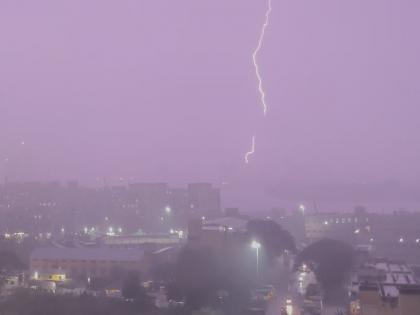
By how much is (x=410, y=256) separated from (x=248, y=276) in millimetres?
→ 6794

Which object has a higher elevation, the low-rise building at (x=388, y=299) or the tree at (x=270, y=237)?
the tree at (x=270, y=237)

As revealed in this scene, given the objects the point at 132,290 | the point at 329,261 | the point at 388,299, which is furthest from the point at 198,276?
the point at 388,299

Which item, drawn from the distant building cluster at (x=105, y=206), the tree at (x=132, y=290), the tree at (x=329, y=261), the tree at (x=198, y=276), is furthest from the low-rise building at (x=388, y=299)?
the distant building cluster at (x=105, y=206)

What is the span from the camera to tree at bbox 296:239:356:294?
1037cm

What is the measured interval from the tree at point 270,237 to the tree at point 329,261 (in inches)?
29.3

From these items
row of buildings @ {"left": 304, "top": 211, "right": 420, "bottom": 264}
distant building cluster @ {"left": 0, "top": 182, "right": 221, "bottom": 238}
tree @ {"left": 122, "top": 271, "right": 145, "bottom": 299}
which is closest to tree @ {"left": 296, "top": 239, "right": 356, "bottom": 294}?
tree @ {"left": 122, "top": 271, "right": 145, "bottom": 299}

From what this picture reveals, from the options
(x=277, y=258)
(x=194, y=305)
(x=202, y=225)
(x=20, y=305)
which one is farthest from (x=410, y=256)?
(x=20, y=305)

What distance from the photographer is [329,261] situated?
11531mm

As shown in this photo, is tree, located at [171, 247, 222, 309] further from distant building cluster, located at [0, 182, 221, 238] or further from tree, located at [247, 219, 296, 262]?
distant building cluster, located at [0, 182, 221, 238]

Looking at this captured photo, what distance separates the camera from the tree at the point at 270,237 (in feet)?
46.7

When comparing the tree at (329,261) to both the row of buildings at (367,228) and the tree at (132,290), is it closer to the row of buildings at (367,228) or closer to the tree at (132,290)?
the tree at (132,290)

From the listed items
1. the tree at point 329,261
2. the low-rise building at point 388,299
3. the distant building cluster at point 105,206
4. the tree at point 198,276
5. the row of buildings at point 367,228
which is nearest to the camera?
the low-rise building at point 388,299

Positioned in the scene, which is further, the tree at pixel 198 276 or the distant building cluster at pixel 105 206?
the distant building cluster at pixel 105 206

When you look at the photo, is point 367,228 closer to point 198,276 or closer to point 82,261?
point 82,261
